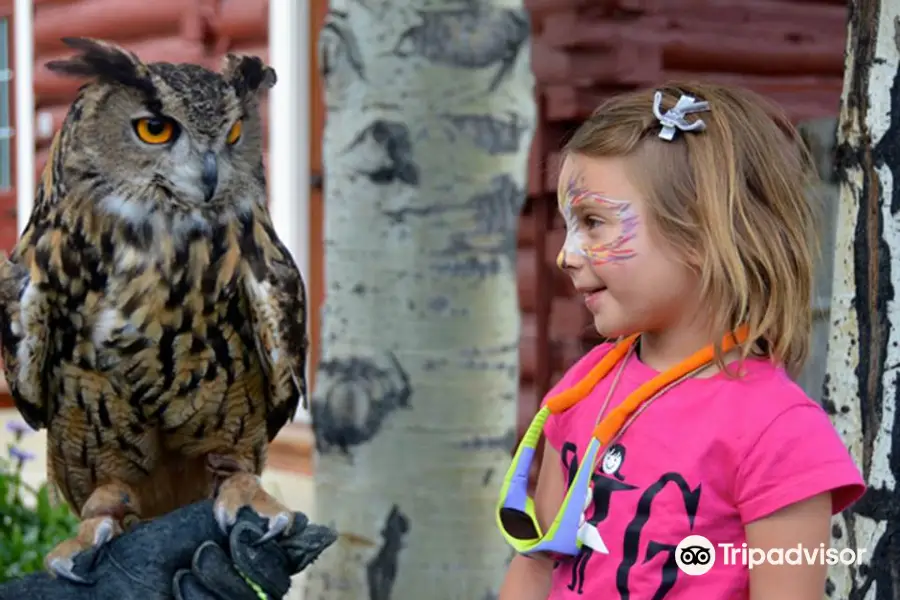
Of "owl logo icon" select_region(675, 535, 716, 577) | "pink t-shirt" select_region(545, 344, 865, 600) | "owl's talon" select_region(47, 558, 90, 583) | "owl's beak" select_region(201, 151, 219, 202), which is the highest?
"owl's beak" select_region(201, 151, 219, 202)

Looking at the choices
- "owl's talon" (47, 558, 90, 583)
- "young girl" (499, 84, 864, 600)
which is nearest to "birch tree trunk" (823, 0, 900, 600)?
"young girl" (499, 84, 864, 600)

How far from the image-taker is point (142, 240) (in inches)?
73.5

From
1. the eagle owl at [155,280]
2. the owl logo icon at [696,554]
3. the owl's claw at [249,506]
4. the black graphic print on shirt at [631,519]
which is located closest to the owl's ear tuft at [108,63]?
the eagle owl at [155,280]

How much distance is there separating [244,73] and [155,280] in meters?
0.33

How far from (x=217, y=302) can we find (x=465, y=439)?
0.79 m

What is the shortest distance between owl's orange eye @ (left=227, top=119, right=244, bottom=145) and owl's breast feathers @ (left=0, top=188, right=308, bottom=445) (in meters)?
0.11

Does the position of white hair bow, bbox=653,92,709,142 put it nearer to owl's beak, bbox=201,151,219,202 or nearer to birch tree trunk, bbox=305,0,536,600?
owl's beak, bbox=201,151,219,202

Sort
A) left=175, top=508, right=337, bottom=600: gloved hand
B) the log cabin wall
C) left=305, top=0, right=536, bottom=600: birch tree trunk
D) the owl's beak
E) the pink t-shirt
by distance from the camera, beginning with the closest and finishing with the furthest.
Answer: the pink t-shirt → left=175, top=508, right=337, bottom=600: gloved hand → the owl's beak → left=305, top=0, right=536, bottom=600: birch tree trunk → the log cabin wall

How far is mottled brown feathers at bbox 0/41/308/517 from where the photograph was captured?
183 cm

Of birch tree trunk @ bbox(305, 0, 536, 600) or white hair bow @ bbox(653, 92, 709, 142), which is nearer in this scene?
white hair bow @ bbox(653, 92, 709, 142)

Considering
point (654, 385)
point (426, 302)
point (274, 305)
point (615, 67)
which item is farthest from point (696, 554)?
point (615, 67)

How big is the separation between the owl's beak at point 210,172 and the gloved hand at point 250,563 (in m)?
0.48

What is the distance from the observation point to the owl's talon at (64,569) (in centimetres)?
177

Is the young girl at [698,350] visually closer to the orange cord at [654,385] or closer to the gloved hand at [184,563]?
the orange cord at [654,385]
